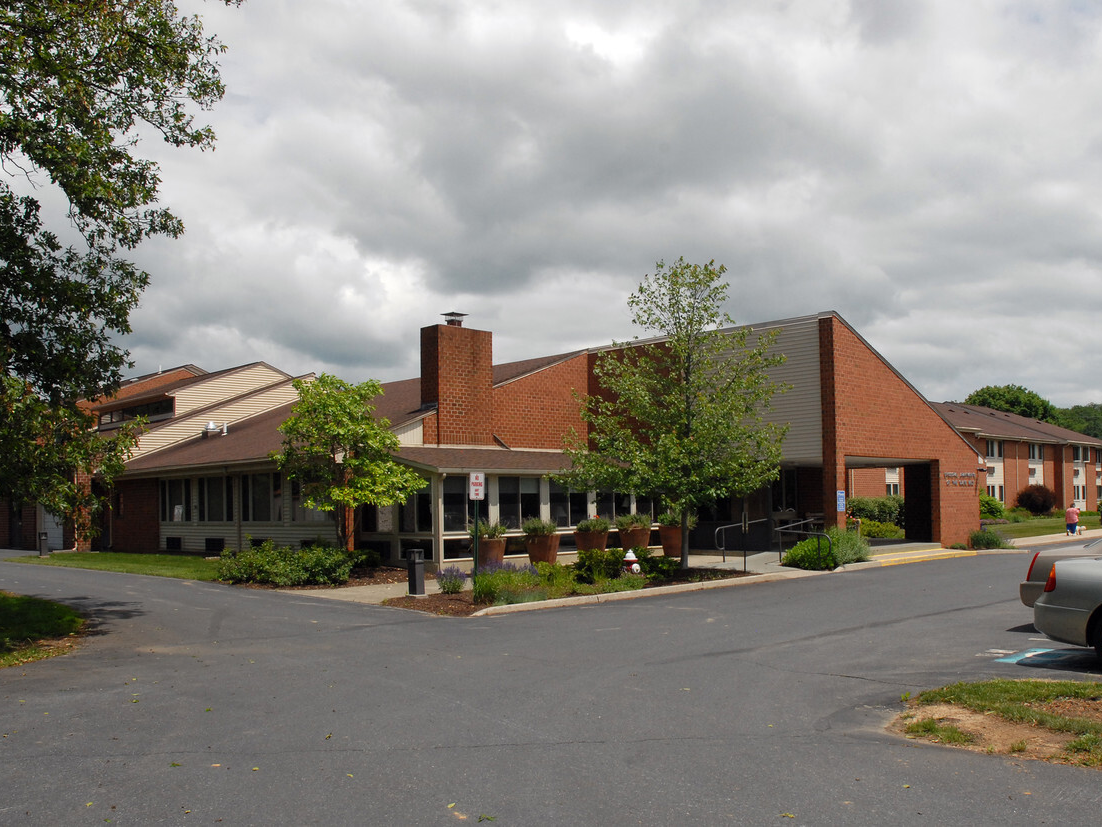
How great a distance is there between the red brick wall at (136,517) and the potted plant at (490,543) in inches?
597

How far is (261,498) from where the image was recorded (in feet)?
91.7

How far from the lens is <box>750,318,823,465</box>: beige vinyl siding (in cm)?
2764

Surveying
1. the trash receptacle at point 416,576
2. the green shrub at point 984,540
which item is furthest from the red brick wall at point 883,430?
the trash receptacle at point 416,576

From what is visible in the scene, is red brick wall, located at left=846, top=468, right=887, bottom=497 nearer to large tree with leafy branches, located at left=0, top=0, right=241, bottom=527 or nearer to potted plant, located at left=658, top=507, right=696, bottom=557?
potted plant, located at left=658, top=507, right=696, bottom=557

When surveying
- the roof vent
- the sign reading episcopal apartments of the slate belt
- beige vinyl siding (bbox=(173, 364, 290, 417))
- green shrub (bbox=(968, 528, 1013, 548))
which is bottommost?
green shrub (bbox=(968, 528, 1013, 548))

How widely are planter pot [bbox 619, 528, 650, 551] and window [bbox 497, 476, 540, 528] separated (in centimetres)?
286

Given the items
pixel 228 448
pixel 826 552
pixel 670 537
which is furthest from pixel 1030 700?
pixel 228 448

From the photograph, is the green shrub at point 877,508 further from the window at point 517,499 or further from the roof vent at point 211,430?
the roof vent at point 211,430

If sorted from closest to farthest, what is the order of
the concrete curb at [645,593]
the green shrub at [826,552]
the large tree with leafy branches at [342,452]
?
the concrete curb at [645,593], the large tree with leafy branches at [342,452], the green shrub at [826,552]

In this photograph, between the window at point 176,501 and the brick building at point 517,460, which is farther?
the window at point 176,501

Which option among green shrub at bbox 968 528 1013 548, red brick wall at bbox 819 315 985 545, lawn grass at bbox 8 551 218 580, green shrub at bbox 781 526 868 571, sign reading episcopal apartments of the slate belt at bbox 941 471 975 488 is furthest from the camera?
sign reading episcopal apartments of the slate belt at bbox 941 471 975 488

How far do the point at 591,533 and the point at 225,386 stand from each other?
70.1ft

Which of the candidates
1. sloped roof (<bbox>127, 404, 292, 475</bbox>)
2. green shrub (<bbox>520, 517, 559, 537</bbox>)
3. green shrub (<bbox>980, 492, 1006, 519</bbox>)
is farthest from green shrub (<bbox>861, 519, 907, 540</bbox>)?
sloped roof (<bbox>127, 404, 292, 475</bbox>)

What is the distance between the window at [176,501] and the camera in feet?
104
